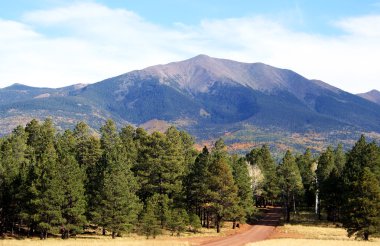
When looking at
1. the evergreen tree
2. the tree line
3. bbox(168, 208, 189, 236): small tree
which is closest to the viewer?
the tree line

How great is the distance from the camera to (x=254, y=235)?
71312 millimetres

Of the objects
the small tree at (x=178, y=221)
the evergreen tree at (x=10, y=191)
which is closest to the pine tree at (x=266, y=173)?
the small tree at (x=178, y=221)

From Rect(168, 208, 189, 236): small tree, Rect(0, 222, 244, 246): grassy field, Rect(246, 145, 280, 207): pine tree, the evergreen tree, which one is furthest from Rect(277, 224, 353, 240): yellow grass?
the evergreen tree

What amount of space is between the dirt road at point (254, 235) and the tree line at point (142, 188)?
335 centimetres

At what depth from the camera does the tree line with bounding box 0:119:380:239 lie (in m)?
63.2

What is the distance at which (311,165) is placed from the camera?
123500 millimetres

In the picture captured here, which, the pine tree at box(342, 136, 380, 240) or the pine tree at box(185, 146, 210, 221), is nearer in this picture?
the pine tree at box(342, 136, 380, 240)

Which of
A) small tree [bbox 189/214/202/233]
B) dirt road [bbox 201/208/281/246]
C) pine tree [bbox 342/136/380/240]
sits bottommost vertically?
dirt road [bbox 201/208/281/246]

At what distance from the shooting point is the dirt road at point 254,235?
198 feet

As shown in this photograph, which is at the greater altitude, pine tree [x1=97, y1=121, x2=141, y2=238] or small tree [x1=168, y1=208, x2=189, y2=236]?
pine tree [x1=97, y1=121, x2=141, y2=238]

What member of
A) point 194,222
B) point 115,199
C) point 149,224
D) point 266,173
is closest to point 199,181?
point 194,222

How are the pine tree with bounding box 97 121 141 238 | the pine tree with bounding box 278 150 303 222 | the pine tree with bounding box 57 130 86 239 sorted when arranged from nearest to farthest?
the pine tree with bounding box 57 130 86 239
the pine tree with bounding box 97 121 141 238
the pine tree with bounding box 278 150 303 222

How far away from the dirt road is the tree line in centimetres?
335

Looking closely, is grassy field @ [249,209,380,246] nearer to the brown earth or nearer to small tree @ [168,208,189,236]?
the brown earth
